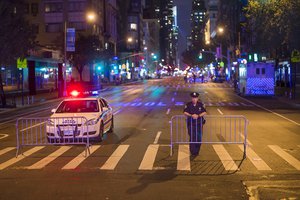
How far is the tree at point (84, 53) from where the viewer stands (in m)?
76.6

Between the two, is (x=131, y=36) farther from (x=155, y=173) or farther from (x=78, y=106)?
(x=155, y=173)

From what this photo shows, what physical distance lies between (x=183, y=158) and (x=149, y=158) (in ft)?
2.93

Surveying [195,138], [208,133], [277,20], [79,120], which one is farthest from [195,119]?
[277,20]

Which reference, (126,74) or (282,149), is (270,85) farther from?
(126,74)

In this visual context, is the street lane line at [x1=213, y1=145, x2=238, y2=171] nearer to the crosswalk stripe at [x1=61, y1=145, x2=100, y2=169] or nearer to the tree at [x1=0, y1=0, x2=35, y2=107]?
the crosswalk stripe at [x1=61, y1=145, x2=100, y2=169]

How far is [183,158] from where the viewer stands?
12.6m

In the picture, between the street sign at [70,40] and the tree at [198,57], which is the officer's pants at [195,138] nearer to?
the street sign at [70,40]

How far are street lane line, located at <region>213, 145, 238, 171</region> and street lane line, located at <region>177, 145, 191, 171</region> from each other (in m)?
0.86

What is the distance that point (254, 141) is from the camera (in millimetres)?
15906

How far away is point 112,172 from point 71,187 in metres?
1.63

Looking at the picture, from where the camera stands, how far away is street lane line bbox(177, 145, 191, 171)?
11383 millimetres

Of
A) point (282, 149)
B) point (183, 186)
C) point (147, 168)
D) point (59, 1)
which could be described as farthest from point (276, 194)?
point (59, 1)

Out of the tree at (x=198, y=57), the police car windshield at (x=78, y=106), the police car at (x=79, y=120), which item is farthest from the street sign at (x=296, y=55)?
the tree at (x=198, y=57)

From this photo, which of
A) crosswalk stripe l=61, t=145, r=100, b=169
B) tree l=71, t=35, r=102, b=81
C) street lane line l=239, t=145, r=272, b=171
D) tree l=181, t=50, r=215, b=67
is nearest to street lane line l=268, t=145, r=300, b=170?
street lane line l=239, t=145, r=272, b=171
